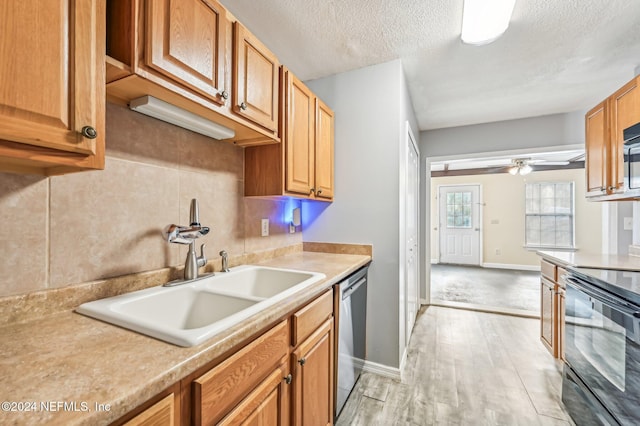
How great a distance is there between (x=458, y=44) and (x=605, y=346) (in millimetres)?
2044

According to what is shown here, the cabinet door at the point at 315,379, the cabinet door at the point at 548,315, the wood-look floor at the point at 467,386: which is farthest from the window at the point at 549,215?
the cabinet door at the point at 315,379

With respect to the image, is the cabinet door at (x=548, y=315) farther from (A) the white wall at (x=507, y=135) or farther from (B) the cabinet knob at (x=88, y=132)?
(B) the cabinet knob at (x=88, y=132)

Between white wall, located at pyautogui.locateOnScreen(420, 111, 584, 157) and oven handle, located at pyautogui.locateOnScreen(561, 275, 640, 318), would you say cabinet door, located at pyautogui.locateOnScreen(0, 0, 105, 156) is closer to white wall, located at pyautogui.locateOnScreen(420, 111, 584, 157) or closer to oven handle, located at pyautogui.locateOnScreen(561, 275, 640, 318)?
oven handle, located at pyautogui.locateOnScreen(561, 275, 640, 318)

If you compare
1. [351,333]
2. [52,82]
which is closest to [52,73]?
[52,82]

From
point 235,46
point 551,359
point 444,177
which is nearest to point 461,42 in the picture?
point 235,46

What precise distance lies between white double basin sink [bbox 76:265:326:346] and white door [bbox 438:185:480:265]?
6.27 metres

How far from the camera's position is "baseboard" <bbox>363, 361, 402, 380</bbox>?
2016 mm

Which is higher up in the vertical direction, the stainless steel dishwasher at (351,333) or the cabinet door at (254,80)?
the cabinet door at (254,80)

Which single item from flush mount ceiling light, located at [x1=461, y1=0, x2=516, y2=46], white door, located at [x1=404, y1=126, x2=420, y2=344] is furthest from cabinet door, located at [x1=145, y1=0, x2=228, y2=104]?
white door, located at [x1=404, y1=126, x2=420, y2=344]

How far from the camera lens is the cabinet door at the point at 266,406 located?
80 cm

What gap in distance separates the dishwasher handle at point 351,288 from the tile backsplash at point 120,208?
0.72 m

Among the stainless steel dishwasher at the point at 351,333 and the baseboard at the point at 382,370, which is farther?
the baseboard at the point at 382,370

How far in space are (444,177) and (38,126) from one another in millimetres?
7295

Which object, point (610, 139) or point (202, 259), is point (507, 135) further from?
point (202, 259)
